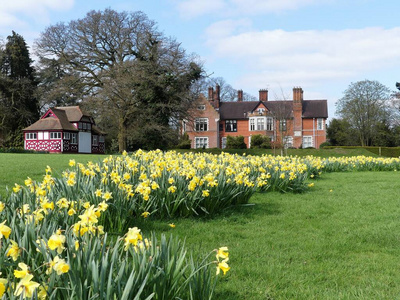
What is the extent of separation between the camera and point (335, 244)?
13.7ft

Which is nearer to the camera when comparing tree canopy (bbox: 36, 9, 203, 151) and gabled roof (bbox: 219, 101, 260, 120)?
tree canopy (bbox: 36, 9, 203, 151)

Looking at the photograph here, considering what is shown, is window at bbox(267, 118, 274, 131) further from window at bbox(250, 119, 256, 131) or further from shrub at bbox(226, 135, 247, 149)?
shrub at bbox(226, 135, 247, 149)

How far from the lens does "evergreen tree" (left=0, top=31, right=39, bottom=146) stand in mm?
40938

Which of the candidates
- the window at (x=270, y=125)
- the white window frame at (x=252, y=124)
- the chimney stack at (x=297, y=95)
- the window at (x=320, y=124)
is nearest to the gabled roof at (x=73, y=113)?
the white window frame at (x=252, y=124)

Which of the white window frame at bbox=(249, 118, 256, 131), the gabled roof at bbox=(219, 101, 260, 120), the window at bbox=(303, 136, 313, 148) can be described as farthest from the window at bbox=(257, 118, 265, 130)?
the window at bbox=(303, 136, 313, 148)

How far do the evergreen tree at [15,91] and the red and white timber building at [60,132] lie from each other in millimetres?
2584

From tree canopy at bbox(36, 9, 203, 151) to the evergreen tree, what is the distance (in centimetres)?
847

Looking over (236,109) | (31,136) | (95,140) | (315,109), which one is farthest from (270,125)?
(31,136)

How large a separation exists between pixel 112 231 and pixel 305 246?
2.21 meters

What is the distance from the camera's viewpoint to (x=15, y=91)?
1617 inches

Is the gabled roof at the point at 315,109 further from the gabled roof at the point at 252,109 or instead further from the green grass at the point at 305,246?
the green grass at the point at 305,246

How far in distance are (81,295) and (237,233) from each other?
2.98 meters

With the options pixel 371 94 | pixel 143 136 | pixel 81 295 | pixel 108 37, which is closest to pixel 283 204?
pixel 81 295

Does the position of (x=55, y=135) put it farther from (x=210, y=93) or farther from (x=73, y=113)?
(x=210, y=93)
